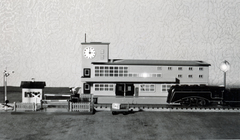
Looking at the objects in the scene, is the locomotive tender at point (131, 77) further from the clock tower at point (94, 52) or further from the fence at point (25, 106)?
the fence at point (25, 106)

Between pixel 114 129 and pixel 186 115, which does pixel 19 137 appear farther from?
pixel 186 115

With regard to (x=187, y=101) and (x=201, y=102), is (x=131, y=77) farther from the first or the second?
(x=201, y=102)

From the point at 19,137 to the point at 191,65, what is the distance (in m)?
18.1

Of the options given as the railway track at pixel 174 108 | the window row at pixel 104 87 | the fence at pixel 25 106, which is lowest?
the railway track at pixel 174 108

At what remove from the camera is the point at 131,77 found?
2584 cm

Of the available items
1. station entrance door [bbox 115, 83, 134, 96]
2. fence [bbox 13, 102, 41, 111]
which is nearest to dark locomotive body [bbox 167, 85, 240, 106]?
station entrance door [bbox 115, 83, 134, 96]

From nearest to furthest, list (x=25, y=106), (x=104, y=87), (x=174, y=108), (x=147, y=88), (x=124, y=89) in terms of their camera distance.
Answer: (x=25, y=106) → (x=174, y=108) → (x=124, y=89) → (x=104, y=87) → (x=147, y=88)

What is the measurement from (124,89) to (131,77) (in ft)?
4.69

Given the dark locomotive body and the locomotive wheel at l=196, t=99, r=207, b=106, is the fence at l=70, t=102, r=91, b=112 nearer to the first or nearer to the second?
the dark locomotive body

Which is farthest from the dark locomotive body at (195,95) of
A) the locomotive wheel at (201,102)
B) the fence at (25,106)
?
the fence at (25,106)

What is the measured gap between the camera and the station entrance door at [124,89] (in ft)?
84.9

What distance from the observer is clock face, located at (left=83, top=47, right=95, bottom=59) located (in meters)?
27.0

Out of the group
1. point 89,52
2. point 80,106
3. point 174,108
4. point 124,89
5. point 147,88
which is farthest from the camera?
Result: point 89,52

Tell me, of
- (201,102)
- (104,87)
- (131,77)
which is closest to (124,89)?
(131,77)
